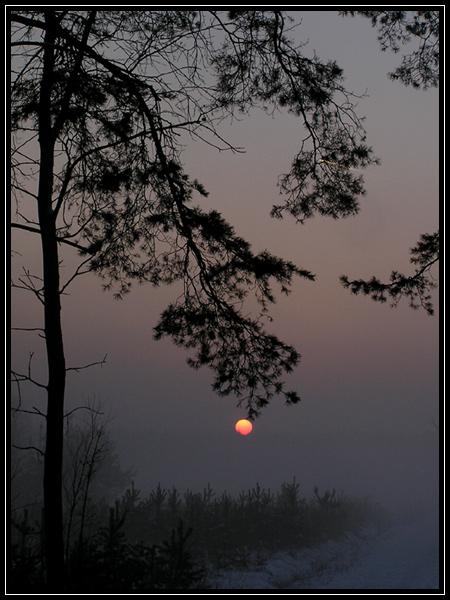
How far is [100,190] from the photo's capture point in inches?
238

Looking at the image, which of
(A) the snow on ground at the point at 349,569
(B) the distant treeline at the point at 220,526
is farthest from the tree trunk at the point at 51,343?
(A) the snow on ground at the point at 349,569

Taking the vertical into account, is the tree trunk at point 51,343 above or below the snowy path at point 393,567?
above

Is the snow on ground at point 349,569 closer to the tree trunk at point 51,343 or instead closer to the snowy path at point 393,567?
the snowy path at point 393,567

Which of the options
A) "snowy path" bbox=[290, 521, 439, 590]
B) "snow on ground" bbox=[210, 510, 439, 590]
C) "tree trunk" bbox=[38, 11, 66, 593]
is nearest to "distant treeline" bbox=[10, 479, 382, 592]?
"snow on ground" bbox=[210, 510, 439, 590]

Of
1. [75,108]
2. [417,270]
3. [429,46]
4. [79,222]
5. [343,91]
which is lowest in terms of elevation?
[417,270]

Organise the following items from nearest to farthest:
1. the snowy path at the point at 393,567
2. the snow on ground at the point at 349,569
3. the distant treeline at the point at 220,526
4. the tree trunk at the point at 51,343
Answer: the tree trunk at the point at 51,343 → the snow on ground at the point at 349,569 → the snowy path at the point at 393,567 → the distant treeline at the point at 220,526

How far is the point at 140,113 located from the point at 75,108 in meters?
0.98

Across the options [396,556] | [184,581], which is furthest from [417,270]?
[396,556]

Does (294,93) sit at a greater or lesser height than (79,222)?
greater

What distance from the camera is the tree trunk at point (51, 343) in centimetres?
466

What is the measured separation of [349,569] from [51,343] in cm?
1367

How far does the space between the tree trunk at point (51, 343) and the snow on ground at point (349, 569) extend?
8242 millimetres
